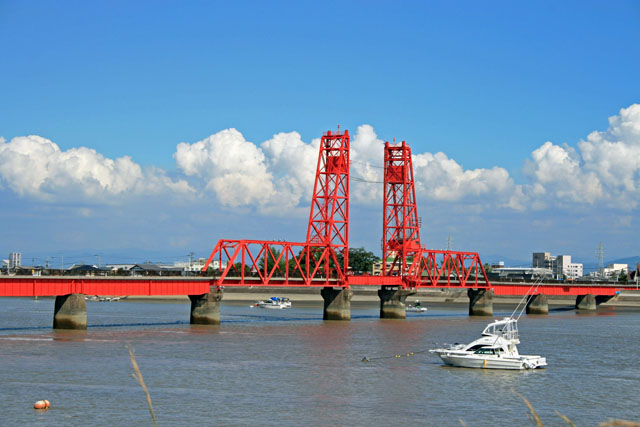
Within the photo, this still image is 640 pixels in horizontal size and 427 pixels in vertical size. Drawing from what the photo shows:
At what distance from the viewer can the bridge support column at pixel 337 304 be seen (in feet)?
381

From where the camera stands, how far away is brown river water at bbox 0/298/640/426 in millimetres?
40031

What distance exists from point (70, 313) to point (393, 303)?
56.9 meters

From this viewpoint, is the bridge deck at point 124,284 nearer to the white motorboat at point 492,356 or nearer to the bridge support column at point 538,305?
the bridge support column at point 538,305

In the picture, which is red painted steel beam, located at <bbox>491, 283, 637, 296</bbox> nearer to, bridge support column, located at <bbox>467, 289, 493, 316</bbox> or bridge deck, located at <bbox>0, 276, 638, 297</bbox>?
bridge support column, located at <bbox>467, 289, 493, 316</bbox>

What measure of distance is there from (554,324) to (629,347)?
3714cm

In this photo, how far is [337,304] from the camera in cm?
11688

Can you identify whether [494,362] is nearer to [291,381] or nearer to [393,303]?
[291,381]

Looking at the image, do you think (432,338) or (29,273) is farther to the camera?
(29,273)

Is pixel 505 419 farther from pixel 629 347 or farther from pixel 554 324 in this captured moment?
pixel 554 324

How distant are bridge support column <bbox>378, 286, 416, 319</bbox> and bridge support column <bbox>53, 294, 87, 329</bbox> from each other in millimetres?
54747

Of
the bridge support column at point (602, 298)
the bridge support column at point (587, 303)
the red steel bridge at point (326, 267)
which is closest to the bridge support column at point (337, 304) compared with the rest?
the red steel bridge at point (326, 267)

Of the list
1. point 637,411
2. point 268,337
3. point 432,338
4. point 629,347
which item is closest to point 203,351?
point 268,337

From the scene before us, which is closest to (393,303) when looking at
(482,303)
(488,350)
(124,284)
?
(482,303)

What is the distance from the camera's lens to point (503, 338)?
61.5 meters
